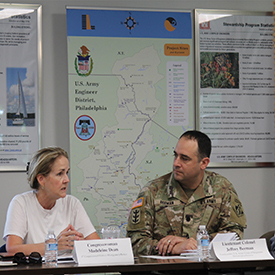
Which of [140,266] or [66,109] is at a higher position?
[66,109]

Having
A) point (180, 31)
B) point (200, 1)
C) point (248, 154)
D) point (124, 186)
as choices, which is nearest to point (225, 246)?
point (124, 186)

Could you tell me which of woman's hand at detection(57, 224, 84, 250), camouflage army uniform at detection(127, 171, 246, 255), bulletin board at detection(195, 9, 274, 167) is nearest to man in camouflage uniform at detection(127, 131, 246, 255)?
camouflage army uniform at detection(127, 171, 246, 255)

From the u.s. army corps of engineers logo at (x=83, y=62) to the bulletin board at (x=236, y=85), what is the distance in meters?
1.00

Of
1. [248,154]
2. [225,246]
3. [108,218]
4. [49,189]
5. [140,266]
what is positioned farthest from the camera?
[248,154]

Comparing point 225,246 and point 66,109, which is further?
point 66,109

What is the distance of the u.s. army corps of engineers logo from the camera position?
11.7 feet

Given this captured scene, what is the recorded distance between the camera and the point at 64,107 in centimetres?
361

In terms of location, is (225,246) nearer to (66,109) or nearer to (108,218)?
(108,218)

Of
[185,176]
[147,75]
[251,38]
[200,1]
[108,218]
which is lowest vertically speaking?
[108,218]

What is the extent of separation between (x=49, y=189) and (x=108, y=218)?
40.1 inches

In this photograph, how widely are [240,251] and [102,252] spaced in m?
0.61

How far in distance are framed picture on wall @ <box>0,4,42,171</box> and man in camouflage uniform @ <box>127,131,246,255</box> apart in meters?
1.33

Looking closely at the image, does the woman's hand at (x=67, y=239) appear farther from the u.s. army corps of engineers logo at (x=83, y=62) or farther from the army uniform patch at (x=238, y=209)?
the u.s. army corps of engineers logo at (x=83, y=62)

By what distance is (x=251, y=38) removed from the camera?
3871mm
